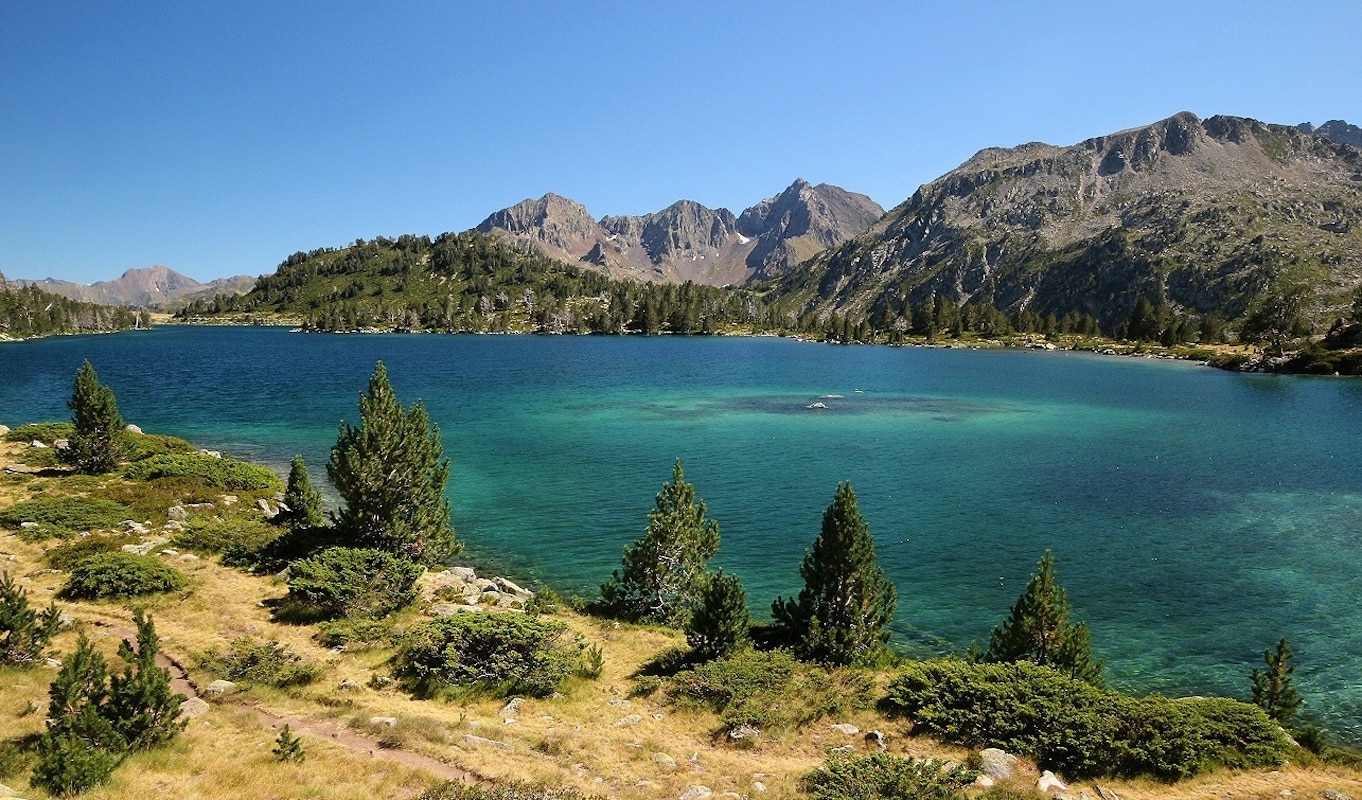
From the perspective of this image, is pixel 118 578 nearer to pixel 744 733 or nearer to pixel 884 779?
pixel 744 733

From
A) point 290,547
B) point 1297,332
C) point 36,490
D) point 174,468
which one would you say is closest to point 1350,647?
point 290,547

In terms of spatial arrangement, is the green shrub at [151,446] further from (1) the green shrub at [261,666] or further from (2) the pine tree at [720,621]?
(2) the pine tree at [720,621]

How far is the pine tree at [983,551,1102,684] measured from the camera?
2192 cm

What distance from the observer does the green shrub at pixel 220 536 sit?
33.8m

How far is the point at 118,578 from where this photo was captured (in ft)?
88.6

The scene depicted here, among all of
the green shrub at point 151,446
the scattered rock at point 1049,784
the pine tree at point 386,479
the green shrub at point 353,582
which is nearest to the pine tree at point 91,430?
the green shrub at point 151,446

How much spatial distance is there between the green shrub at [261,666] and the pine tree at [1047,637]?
22984mm

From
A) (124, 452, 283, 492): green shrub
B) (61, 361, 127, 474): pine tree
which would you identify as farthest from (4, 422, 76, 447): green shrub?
(124, 452, 283, 492): green shrub

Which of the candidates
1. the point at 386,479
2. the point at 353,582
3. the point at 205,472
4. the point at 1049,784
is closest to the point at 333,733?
the point at 353,582

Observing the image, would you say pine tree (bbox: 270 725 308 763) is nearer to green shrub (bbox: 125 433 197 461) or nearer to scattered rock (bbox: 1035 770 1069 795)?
scattered rock (bbox: 1035 770 1069 795)

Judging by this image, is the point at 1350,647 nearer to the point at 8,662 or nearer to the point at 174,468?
the point at 8,662

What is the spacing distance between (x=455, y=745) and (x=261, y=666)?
8.57 m

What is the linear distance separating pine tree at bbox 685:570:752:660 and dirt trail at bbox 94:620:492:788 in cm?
1024

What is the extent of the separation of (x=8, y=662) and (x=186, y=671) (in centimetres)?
452
